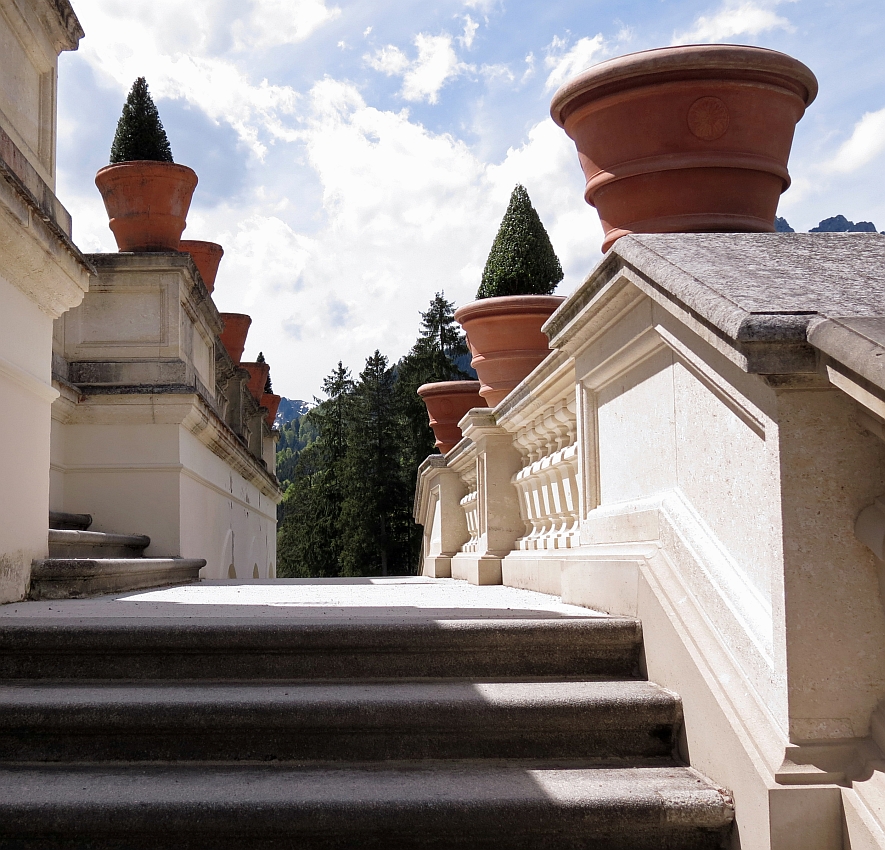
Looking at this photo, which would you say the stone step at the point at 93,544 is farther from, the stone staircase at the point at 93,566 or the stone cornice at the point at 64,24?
the stone cornice at the point at 64,24

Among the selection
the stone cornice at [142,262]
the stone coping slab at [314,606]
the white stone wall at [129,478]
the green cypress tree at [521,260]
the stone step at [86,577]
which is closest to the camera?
the stone coping slab at [314,606]

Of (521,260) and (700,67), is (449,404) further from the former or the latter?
(700,67)

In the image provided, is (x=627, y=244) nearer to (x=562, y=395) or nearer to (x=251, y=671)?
(x=562, y=395)

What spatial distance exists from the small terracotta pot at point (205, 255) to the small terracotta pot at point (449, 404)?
13.1 ft

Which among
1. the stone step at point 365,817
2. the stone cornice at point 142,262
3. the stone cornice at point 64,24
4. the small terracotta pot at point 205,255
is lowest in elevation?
the stone step at point 365,817

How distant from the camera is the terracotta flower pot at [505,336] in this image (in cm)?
636

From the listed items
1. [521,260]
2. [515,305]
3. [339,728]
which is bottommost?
[339,728]

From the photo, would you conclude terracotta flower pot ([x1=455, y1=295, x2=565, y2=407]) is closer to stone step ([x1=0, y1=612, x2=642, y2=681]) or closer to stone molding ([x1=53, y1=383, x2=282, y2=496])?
stone molding ([x1=53, y1=383, x2=282, y2=496])

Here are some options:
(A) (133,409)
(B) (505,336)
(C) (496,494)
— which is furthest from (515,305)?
(A) (133,409)

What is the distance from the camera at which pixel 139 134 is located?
8.75m

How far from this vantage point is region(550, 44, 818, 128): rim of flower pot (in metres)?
3.45

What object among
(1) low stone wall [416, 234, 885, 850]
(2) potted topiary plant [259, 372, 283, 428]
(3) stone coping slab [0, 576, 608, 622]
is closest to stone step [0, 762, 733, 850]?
(1) low stone wall [416, 234, 885, 850]

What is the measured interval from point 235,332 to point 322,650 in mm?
12310

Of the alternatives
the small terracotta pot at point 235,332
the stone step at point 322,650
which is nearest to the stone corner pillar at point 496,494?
the stone step at point 322,650
